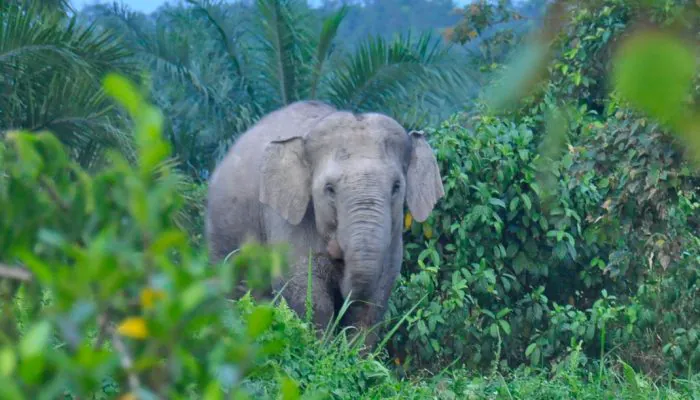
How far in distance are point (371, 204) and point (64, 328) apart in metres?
5.92

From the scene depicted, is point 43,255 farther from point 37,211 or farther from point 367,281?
point 367,281

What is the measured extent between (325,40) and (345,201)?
28.4 ft

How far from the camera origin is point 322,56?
16266mm

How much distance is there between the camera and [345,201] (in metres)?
7.54

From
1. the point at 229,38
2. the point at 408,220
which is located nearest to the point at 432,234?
the point at 408,220

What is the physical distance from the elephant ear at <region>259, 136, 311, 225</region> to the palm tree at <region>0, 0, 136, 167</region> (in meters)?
2.64

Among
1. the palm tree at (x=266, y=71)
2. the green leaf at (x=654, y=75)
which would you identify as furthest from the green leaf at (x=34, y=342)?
the palm tree at (x=266, y=71)

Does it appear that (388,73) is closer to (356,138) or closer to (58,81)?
(58,81)

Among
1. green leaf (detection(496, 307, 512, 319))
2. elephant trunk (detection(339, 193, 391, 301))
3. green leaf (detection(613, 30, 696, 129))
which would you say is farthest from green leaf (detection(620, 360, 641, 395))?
green leaf (detection(613, 30, 696, 129))

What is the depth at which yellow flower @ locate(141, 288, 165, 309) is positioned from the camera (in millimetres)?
1590

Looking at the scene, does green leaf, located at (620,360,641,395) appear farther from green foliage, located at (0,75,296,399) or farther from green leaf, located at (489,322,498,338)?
green foliage, located at (0,75,296,399)

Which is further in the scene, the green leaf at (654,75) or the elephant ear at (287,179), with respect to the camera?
the elephant ear at (287,179)

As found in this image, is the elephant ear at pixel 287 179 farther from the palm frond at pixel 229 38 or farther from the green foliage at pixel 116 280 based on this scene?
the palm frond at pixel 229 38

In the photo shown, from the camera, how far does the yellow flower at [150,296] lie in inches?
62.6
